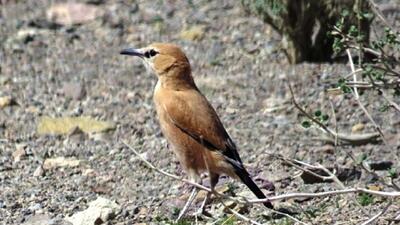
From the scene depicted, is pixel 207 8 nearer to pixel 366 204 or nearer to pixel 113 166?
pixel 113 166

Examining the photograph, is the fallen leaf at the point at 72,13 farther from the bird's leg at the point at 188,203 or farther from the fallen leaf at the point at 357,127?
the bird's leg at the point at 188,203

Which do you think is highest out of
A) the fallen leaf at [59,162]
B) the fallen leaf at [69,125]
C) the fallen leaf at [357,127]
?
the fallen leaf at [357,127]

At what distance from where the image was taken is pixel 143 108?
9.03 metres

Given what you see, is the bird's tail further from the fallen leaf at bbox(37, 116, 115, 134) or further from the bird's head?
the fallen leaf at bbox(37, 116, 115, 134)

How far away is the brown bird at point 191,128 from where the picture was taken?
21.7 feet

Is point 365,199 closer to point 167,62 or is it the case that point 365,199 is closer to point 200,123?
point 200,123

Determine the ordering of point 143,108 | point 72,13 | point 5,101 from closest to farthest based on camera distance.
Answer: point 143,108, point 5,101, point 72,13

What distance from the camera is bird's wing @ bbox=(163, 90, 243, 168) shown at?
→ 21.8 feet

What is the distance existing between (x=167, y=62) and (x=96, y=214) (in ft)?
3.56

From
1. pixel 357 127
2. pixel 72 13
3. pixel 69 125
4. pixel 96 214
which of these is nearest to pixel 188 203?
pixel 96 214

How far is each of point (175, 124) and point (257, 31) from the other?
4.02 meters

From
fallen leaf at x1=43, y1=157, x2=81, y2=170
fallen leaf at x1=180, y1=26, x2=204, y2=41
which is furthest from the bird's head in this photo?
fallen leaf at x1=180, y1=26, x2=204, y2=41

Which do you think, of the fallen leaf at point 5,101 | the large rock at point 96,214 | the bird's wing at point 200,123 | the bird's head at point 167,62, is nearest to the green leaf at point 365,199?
the bird's wing at point 200,123

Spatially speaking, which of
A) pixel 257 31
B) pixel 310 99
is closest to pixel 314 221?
pixel 310 99
